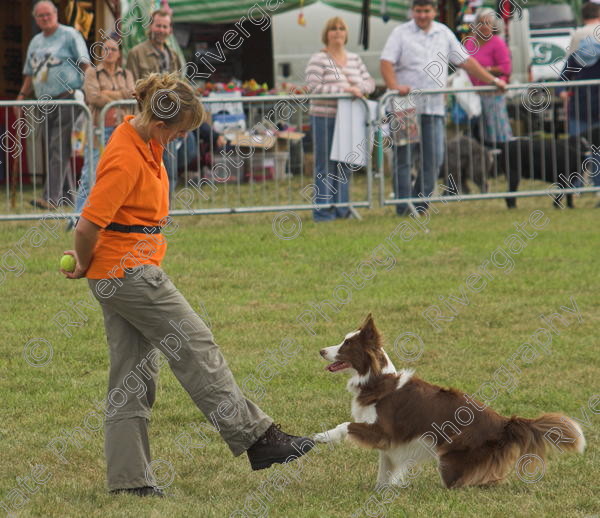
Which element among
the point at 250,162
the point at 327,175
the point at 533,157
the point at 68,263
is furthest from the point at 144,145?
the point at 533,157

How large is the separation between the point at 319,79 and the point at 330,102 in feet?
0.93

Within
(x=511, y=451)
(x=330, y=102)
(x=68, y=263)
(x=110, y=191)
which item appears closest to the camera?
(x=110, y=191)

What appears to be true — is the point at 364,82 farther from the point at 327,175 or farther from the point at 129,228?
the point at 129,228

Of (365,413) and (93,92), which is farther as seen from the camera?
(93,92)

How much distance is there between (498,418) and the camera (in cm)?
479

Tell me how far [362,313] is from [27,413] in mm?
2904

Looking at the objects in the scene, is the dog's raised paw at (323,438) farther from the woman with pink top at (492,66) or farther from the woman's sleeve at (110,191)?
the woman with pink top at (492,66)

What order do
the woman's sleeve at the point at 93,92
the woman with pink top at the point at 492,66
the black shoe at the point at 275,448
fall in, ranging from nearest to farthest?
1. the black shoe at the point at 275,448
2. the woman's sleeve at the point at 93,92
3. the woman with pink top at the point at 492,66

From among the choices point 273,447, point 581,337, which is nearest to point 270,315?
point 581,337

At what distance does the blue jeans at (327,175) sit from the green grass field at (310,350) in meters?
0.35

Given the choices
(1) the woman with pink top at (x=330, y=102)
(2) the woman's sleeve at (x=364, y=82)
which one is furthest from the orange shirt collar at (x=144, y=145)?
(2) the woman's sleeve at (x=364, y=82)

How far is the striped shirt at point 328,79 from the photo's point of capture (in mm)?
12023

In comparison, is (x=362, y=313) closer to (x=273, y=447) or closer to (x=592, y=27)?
(x=273, y=447)

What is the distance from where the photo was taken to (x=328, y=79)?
1203 cm
